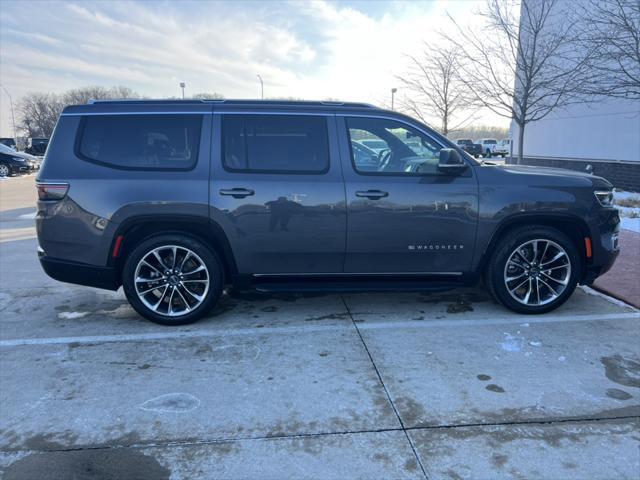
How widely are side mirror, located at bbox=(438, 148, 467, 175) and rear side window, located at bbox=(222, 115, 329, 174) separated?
101 cm

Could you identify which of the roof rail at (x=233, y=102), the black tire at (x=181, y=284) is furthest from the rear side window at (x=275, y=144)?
the black tire at (x=181, y=284)

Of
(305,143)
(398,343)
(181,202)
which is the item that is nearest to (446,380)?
(398,343)

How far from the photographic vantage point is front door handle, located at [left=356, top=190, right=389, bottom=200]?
13.7 ft

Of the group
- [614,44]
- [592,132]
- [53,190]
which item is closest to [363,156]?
[53,190]

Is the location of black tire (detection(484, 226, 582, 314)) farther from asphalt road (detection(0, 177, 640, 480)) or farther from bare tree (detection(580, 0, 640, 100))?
bare tree (detection(580, 0, 640, 100))

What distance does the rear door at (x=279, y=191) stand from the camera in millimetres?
4117

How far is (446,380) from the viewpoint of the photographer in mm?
3354

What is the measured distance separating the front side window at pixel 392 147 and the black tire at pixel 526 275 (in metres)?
0.97

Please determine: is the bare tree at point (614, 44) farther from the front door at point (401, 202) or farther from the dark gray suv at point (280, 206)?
the front door at point (401, 202)

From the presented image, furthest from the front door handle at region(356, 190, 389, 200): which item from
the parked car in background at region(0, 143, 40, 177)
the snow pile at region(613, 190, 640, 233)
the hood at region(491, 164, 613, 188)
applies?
the parked car in background at region(0, 143, 40, 177)

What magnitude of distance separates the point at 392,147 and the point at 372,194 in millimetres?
525

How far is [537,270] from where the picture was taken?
4.51 metres

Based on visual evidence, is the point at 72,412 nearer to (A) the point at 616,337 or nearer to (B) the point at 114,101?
(B) the point at 114,101

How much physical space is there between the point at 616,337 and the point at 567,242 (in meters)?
0.93
